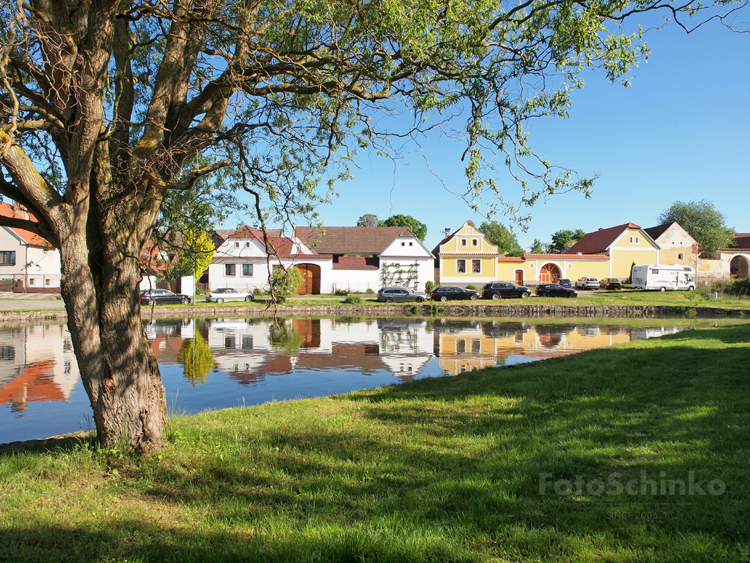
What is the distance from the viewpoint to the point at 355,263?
48.6 meters

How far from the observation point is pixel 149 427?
5.34 meters

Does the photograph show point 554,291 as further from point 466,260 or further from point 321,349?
point 321,349

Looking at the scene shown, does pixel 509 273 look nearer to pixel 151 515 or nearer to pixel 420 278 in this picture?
pixel 420 278

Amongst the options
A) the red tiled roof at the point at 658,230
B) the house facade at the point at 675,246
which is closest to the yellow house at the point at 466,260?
the house facade at the point at 675,246

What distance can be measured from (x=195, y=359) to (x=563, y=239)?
294 feet

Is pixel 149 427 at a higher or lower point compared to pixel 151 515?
higher

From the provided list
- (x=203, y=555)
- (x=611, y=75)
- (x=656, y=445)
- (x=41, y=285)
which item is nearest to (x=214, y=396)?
(x=203, y=555)

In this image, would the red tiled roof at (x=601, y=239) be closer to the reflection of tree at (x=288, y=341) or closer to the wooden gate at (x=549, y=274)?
the wooden gate at (x=549, y=274)

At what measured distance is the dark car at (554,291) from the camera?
138 ft

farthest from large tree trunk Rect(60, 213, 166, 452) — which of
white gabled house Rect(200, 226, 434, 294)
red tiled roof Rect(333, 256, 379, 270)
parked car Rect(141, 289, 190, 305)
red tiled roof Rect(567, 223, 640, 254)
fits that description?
red tiled roof Rect(567, 223, 640, 254)

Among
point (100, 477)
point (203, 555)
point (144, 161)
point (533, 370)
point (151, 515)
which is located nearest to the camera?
point (203, 555)

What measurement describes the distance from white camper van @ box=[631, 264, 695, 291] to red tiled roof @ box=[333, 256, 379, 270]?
1040 inches

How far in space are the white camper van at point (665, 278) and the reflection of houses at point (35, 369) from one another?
158ft

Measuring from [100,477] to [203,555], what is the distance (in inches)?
87.4
